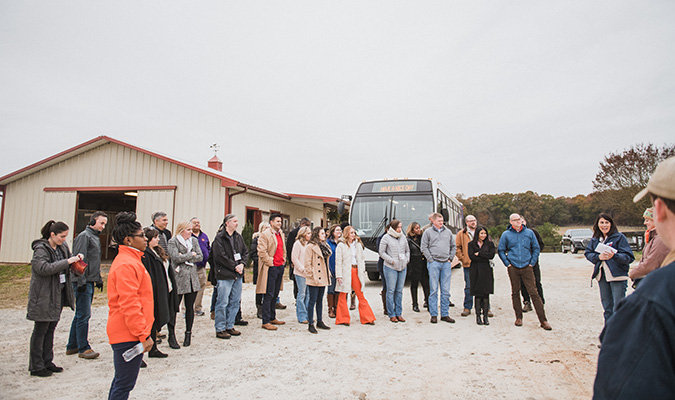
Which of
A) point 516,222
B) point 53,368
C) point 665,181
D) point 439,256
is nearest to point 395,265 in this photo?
point 439,256

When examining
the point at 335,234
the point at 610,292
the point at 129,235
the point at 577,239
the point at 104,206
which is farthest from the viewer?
the point at 577,239

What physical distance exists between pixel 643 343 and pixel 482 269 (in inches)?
251

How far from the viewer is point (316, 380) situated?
4188 mm

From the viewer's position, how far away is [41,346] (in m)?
4.46

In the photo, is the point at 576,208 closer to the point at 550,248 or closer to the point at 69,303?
the point at 550,248

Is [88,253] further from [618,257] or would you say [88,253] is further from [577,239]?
[577,239]

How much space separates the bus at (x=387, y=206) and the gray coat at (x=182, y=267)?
19.1 ft

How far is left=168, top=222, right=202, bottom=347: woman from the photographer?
5.71 metres

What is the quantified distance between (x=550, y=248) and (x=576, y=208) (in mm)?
31483

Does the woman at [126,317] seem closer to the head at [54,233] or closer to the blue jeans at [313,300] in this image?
the head at [54,233]

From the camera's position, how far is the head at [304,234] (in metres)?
7.19

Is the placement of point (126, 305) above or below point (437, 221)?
below

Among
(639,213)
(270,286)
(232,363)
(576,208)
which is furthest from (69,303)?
(576,208)

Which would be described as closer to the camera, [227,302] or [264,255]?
[227,302]
